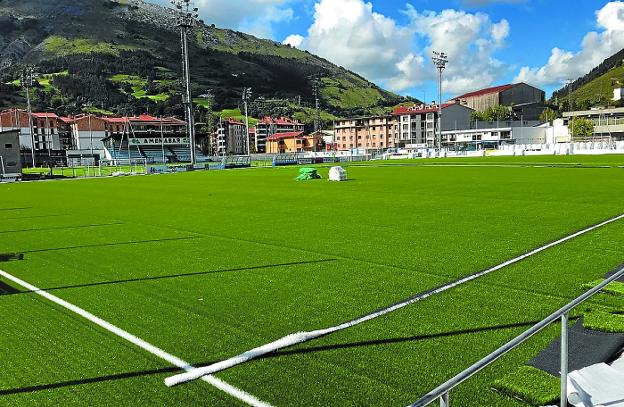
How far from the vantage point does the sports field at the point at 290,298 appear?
486 cm

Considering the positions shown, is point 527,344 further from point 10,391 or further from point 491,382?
point 10,391

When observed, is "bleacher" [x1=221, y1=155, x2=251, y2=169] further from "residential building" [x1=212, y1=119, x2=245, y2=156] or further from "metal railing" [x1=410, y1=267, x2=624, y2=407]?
"residential building" [x1=212, y1=119, x2=245, y2=156]

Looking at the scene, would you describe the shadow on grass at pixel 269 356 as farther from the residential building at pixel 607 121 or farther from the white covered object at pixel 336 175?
the residential building at pixel 607 121

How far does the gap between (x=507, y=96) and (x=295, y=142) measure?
7512 cm

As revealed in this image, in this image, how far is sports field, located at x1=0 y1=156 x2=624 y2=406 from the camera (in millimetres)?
4859

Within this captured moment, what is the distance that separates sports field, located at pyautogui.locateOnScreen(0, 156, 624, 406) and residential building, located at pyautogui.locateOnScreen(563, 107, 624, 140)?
114 m

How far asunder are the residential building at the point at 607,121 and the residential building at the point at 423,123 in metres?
27.4

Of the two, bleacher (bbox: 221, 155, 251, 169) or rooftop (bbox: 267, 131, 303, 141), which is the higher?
rooftop (bbox: 267, 131, 303, 141)

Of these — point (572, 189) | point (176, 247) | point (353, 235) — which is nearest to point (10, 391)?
point (176, 247)

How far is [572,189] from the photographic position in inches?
886

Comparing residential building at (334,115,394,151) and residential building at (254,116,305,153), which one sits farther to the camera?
residential building at (254,116,305,153)

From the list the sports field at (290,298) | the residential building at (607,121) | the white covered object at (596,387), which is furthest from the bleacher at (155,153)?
the white covered object at (596,387)

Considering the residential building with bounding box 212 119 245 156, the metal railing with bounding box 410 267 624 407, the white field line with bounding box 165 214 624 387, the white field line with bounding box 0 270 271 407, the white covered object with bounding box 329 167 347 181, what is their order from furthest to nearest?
1. the residential building with bounding box 212 119 245 156
2. the white covered object with bounding box 329 167 347 181
3. the white field line with bounding box 165 214 624 387
4. the white field line with bounding box 0 270 271 407
5. the metal railing with bounding box 410 267 624 407

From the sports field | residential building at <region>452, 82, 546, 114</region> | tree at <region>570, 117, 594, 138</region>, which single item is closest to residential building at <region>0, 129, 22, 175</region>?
the sports field
